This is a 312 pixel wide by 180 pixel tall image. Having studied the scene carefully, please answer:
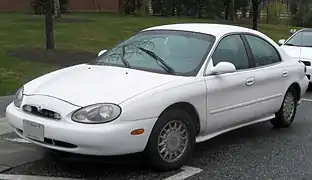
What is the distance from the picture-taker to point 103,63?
20.2 feet

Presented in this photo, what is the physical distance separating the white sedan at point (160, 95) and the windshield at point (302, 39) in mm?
5506

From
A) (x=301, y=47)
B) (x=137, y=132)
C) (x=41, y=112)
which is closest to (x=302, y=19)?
(x=301, y=47)

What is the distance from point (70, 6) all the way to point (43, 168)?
101 ft

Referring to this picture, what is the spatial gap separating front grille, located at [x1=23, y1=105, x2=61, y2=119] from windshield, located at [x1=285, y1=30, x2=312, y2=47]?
861 centimetres

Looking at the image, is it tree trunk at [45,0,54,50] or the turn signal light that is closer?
the turn signal light

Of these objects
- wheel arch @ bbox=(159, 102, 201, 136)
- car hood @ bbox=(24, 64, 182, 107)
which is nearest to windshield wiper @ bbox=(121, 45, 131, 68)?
car hood @ bbox=(24, 64, 182, 107)

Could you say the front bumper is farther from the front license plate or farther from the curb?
the curb

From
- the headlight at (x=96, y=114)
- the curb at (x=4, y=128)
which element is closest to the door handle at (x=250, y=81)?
the headlight at (x=96, y=114)

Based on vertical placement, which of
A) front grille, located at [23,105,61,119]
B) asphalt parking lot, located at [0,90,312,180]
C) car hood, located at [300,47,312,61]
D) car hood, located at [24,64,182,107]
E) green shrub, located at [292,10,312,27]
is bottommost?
green shrub, located at [292,10,312,27]

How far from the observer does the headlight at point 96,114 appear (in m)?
4.84

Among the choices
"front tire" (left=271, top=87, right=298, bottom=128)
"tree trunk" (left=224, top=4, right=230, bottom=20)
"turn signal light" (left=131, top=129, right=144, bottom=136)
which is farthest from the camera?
"tree trunk" (left=224, top=4, right=230, bottom=20)

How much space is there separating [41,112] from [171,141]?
1328 mm

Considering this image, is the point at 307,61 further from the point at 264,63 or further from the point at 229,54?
the point at 229,54

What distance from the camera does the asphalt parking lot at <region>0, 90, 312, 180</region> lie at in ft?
17.3
